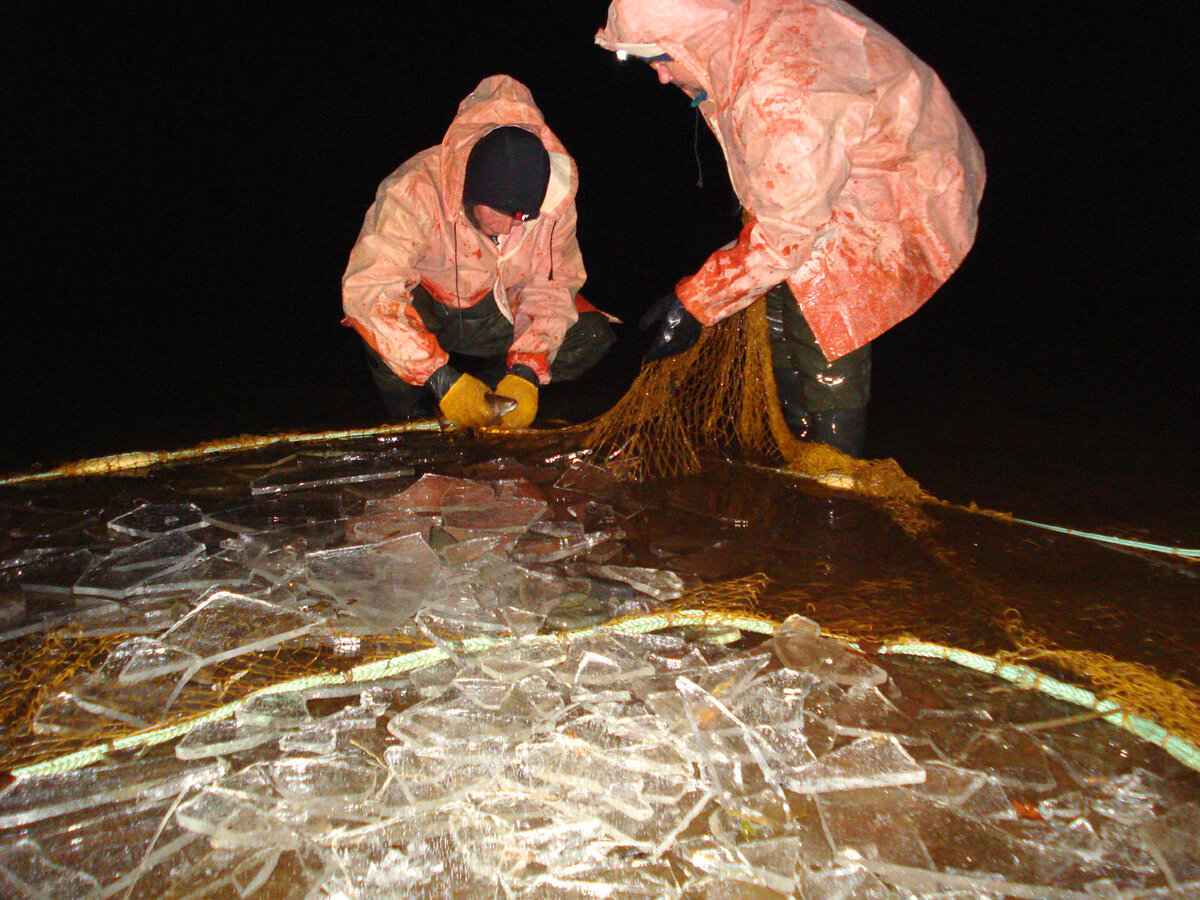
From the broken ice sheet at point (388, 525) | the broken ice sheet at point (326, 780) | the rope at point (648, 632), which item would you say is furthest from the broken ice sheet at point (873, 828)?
the broken ice sheet at point (388, 525)

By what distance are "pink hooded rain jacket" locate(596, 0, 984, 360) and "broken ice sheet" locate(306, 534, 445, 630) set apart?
1.20 m

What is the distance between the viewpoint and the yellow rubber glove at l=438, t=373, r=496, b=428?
3.09m

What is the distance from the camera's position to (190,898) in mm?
1157

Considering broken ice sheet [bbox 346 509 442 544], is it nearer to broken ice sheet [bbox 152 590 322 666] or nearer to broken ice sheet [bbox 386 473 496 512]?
broken ice sheet [bbox 386 473 496 512]

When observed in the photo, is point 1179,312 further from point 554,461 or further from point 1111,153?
point 1111,153

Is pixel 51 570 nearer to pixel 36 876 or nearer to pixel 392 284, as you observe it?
pixel 36 876

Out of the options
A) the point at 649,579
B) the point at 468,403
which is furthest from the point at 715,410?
the point at 649,579

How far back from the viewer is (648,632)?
186 cm

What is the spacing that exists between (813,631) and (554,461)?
1.39 m

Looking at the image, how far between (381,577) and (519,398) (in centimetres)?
147

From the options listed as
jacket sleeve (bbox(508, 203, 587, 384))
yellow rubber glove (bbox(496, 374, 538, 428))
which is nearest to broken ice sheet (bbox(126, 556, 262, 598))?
yellow rubber glove (bbox(496, 374, 538, 428))

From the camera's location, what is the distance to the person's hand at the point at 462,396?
10.2 feet

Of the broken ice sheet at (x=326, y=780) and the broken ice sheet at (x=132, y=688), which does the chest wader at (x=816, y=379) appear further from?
the broken ice sheet at (x=132, y=688)

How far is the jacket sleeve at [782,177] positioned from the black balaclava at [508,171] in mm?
941
